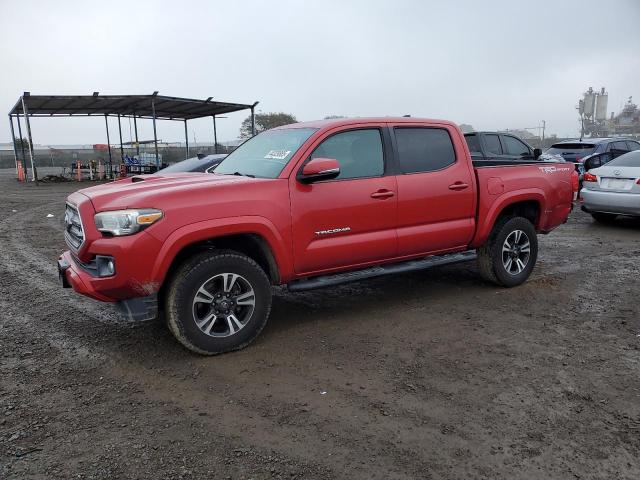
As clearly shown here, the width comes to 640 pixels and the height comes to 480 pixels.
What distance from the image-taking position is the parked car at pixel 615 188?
8.94 meters

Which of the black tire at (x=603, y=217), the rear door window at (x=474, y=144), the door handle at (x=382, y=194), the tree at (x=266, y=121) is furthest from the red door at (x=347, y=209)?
the tree at (x=266, y=121)

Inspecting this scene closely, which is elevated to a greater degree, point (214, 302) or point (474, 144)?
point (474, 144)

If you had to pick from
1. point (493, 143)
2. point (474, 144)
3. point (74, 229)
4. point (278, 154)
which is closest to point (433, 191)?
point (278, 154)

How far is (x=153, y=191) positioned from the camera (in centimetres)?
386

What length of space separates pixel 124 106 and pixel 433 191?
2282cm

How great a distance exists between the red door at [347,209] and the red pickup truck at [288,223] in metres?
0.01

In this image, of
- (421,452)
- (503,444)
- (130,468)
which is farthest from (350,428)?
(130,468)

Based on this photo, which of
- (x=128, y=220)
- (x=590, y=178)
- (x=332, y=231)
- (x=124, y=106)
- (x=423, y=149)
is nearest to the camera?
(x=128, y=220)

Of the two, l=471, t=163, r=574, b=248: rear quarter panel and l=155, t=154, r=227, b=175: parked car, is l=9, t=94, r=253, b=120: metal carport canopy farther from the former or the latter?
l=471, t=163, r=574, b=248: rear quarter panel

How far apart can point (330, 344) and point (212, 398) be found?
1.20 metres

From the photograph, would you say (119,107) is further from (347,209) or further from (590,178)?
(347,209)

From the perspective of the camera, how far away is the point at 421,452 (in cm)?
276

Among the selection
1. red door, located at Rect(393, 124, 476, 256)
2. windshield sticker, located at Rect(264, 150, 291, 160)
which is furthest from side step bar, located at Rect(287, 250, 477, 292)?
windshield sticker, located at Rect(264, 150, 291, 160)

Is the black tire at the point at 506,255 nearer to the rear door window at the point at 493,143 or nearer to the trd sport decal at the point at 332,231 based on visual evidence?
the trd sport decal at the point at 332,231
